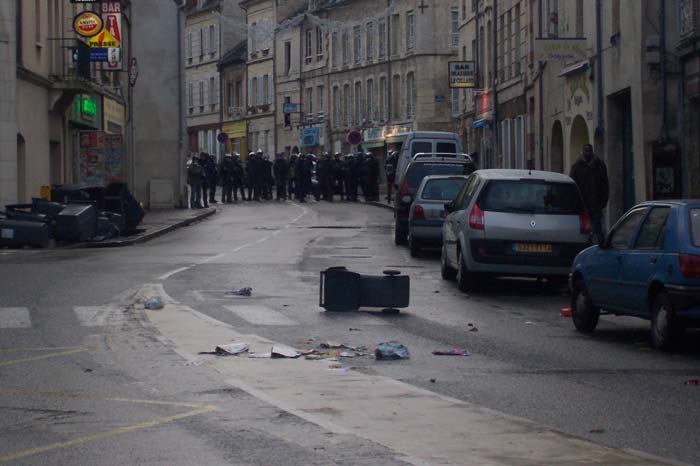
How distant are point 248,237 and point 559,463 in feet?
83.8

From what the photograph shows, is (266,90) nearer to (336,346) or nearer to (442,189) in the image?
(442,189)

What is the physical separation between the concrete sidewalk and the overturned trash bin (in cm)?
1482

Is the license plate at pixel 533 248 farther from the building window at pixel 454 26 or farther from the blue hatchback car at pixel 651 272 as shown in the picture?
the building window at pixel 454 26

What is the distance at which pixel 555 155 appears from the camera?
39781mm

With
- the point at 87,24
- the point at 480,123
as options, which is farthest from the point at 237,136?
the point at 87,24

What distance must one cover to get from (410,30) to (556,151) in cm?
3509

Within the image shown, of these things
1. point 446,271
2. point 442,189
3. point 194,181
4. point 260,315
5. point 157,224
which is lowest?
point 260,315

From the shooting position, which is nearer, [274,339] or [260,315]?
[274,339]

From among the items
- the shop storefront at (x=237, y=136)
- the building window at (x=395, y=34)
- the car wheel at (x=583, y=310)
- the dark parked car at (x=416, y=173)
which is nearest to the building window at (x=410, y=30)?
the building window at (x=395, y=34)

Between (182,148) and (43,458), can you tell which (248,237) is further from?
(43,458)

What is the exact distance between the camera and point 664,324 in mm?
12789

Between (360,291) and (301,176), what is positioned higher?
(301,176)

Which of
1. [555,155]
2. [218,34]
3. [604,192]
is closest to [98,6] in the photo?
[555,155]

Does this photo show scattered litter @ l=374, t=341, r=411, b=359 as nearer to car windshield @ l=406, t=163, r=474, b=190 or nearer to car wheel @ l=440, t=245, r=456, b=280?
car wheel @ l=440, t=245, r=456, b=280
